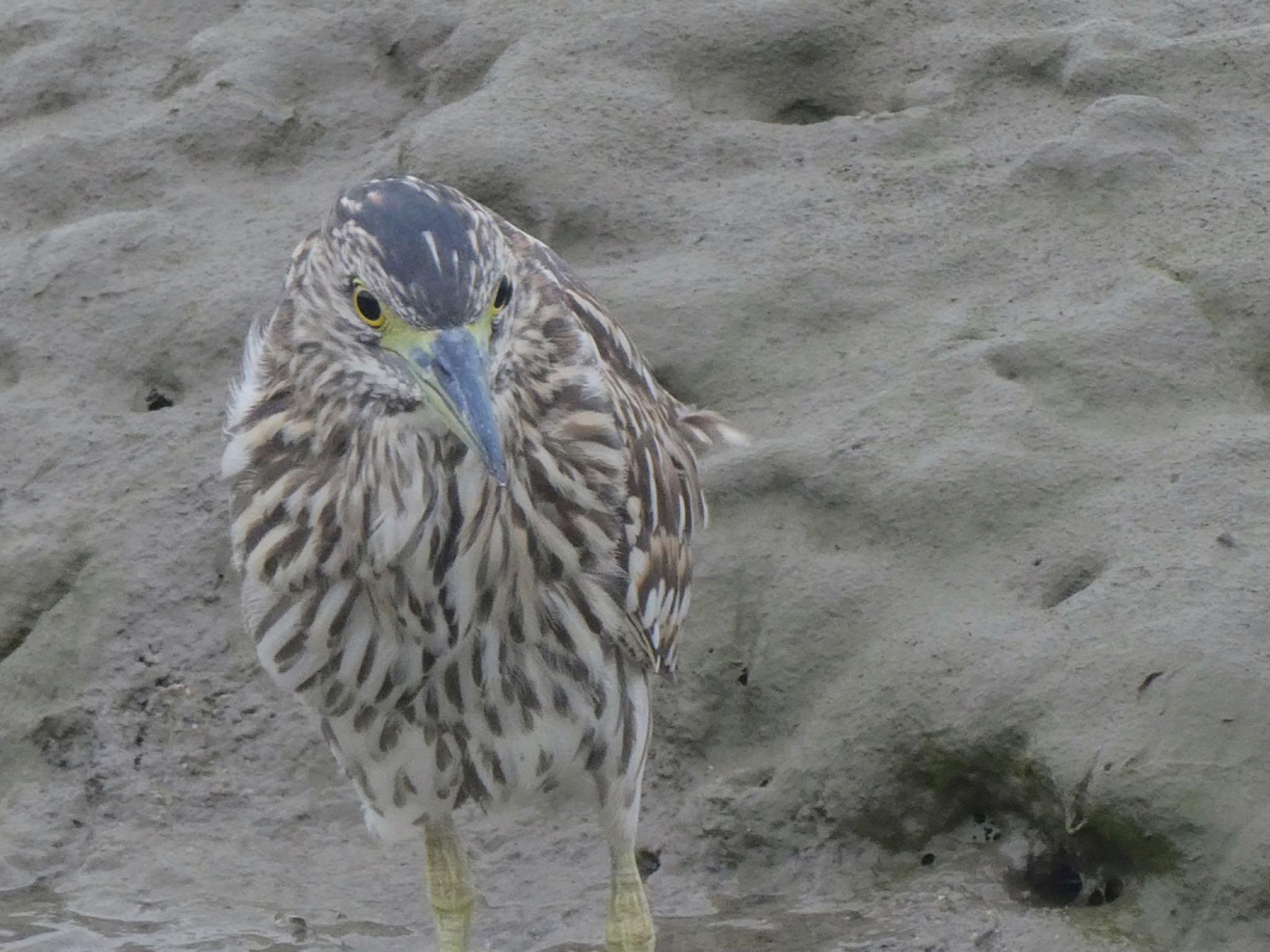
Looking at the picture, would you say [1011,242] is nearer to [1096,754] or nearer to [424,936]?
[1096,754]

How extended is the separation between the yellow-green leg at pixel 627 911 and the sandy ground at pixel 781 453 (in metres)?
0.21

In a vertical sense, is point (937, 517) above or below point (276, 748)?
above

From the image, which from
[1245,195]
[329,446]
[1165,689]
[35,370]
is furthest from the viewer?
[35,370]

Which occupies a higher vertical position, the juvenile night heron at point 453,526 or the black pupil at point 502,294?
the black pupil at point 502,294

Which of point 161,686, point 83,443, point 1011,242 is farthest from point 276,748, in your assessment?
point 1011,242

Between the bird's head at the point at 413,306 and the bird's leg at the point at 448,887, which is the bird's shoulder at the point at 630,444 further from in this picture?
the bird's leg at the point at 448,887

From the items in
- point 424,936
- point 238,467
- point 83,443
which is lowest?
point 424,936

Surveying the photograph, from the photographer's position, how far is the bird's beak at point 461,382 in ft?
11.5

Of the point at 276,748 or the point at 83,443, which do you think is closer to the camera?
the point at 276,748

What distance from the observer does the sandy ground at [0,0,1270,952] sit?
15.9 feet

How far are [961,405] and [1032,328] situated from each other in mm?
391

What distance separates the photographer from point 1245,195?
5996mm

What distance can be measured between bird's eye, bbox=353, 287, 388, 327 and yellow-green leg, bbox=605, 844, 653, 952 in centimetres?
166

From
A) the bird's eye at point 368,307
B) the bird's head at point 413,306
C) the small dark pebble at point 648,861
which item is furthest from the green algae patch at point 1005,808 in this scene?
the bird's eye at point 368,307
